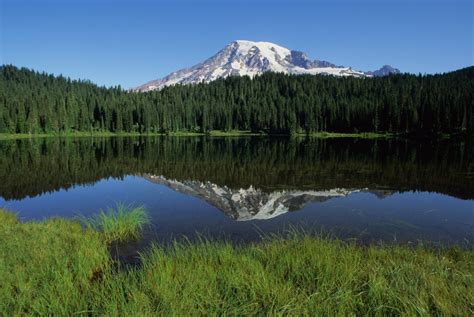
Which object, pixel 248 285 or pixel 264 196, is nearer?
pixel 248 285

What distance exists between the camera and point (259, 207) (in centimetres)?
2491

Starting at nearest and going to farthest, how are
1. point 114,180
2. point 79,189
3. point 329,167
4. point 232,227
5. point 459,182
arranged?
1. point 232,227
2. point 79,189
3. point 459,182
4. point 114,180
5. point 329,167

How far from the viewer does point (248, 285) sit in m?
8.70

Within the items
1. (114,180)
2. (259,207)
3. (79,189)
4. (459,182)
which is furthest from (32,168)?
(459,182)

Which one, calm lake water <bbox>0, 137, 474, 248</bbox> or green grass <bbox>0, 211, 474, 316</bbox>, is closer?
green grass <bbox>0, 211, 474, 316</bbox>

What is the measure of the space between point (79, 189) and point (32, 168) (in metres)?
16.5

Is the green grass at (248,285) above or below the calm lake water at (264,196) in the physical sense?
above

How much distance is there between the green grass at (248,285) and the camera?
7871 mm

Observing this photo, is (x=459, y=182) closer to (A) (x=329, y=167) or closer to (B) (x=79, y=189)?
→ (A) (x=329, y=167)

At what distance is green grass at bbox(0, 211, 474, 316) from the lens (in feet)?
25.8

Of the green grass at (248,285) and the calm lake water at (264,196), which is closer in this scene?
the green grass at (248,285)

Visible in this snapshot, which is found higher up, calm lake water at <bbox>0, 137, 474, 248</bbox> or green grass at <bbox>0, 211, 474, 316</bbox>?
green grass at <bbox>0, 211, 474, 316</bbox>

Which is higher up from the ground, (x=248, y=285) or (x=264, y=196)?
(x=248, y=285)

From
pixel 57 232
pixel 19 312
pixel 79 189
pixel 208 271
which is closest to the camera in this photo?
pixel 19 312
